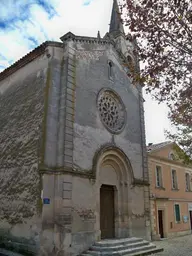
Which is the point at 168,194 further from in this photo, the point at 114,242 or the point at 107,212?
the point at 114,242

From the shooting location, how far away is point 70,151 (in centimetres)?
1161

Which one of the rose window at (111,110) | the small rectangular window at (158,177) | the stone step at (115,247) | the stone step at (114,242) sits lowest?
the stone step at (115,247)

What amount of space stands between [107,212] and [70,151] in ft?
14.8

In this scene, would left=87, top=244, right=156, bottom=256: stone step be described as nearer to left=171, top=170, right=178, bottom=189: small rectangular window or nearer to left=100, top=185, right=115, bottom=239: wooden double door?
left=100, top=185, right=115, bottom=239: wooden double door

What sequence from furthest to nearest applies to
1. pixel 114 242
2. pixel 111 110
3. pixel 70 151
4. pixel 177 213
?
pixel 177 213 → pixel 111 110 → pixel 114 242 → pixel 70 151

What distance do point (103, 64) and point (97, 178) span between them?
6.77m

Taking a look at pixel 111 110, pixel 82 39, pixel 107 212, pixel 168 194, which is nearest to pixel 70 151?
pixel 107 212

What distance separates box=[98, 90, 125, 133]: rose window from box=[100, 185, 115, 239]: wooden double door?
333cm

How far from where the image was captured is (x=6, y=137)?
46.1 ft

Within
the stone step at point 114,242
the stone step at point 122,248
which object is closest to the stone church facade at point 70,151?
the stone step at point 114,242

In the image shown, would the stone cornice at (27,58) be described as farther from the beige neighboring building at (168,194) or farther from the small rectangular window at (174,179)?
the small rectangular window at (174,179)

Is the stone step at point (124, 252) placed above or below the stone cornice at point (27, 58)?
below

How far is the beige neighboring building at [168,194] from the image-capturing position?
18.8 m

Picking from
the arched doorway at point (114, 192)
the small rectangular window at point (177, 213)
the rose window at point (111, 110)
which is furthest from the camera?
the small rectangular window at point (177, 213)
